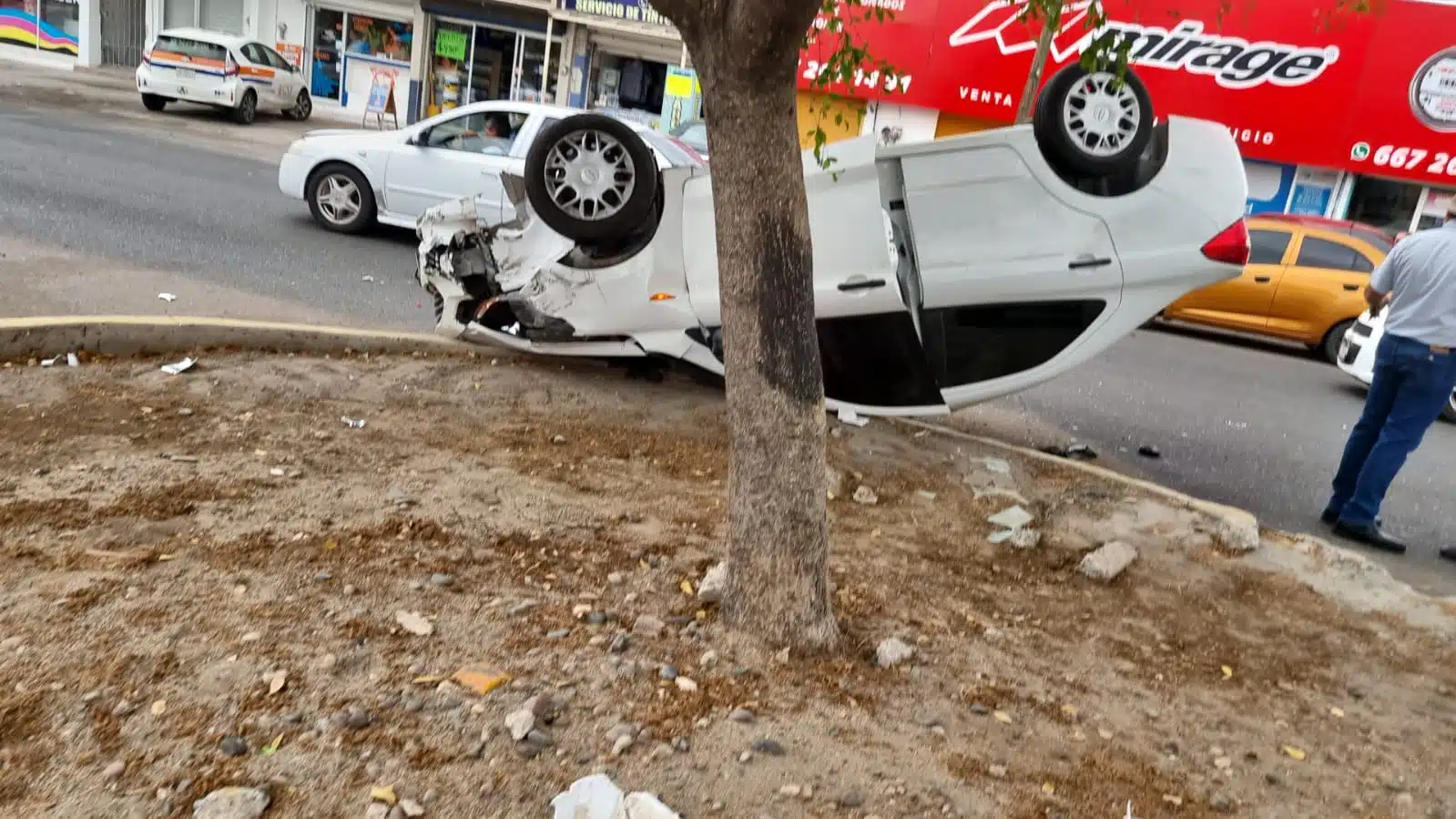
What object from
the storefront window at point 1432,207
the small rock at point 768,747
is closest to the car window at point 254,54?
the storefront window at point 1432,207

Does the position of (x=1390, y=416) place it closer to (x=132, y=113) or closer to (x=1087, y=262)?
(x=1087, y=262)

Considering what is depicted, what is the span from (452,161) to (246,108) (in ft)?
42.6

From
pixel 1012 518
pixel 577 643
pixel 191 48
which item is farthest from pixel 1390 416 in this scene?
pixel 191 48

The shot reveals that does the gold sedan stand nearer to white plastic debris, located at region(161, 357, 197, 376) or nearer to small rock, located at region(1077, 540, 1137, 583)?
small rock, located at region(1077, 540, 1137, 583)

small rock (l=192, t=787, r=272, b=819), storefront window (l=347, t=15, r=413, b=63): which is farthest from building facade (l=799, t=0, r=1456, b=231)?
small rock (l=192, t=787, r=272, b=819)

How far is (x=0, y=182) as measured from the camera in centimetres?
1062

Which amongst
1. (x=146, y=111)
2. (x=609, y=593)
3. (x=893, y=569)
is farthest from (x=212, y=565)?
(x=146, y=111)

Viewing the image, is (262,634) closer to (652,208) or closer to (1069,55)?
(652,208)

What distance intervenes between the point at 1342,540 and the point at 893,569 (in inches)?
133

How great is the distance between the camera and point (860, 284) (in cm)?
574

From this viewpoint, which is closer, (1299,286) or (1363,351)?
(1363,351)

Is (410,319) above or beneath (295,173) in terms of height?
beneath

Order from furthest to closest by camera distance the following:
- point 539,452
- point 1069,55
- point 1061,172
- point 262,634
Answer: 1. point 1069,55
2. point 1061,172
3. point 539,452
4. point 262,634

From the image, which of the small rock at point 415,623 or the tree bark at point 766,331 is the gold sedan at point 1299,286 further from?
the small rock at point 415,623
